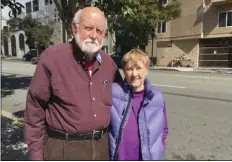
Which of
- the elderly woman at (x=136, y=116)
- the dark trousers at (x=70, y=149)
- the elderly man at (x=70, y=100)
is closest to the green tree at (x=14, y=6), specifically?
the elderly man at (x=70, y=100)

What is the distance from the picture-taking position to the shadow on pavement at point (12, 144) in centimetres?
455

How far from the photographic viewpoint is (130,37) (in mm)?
33000

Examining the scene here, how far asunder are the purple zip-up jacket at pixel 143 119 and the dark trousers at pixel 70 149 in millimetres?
194

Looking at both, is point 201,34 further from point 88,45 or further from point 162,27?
point 88,45

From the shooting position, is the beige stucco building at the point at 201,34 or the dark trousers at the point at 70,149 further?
the beige stucco building at the point at 201,34

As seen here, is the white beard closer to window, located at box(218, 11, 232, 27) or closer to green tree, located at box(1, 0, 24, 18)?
green tree, located at box(1, 0, 24, 18)

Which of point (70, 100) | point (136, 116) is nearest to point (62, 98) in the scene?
point (70, 100)

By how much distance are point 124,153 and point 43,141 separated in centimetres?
69

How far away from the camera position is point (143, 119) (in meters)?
2.66

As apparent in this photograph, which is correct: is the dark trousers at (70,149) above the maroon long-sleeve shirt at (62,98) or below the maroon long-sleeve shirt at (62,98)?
below

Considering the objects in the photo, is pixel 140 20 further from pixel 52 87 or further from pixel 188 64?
pixel 52 87

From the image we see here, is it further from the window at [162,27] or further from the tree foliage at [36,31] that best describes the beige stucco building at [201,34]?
the tree foliage at [36,31]

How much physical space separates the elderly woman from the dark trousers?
21cm

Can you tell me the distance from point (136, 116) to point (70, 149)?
62cm
